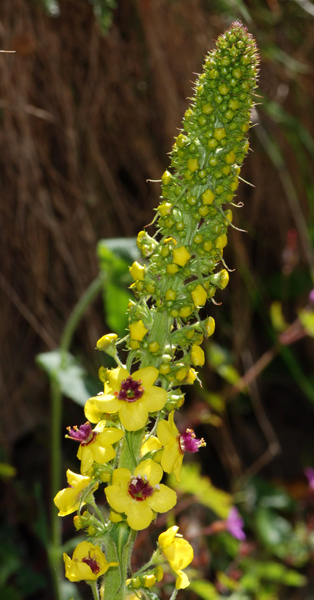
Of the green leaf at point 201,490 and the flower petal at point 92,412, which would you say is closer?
the flower petal at point 92,412

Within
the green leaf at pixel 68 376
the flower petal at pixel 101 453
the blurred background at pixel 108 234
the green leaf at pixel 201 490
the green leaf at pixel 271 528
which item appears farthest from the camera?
the green leaf at pixel 271 528

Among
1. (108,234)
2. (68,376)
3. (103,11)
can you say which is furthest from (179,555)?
(108,234)

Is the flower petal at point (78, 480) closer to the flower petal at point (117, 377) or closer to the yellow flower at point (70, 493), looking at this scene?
the yellow flower at point (70, 493)

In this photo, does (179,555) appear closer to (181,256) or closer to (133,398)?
(133,398)

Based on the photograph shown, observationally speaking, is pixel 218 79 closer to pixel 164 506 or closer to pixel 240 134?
pixel 240 134

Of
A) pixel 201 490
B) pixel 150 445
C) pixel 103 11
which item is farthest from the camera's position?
pixel 201 490

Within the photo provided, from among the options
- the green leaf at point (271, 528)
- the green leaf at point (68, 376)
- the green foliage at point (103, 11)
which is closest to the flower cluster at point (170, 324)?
the green leaf at point (68, 376)

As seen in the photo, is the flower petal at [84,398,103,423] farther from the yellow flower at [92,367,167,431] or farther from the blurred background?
the blurred background
